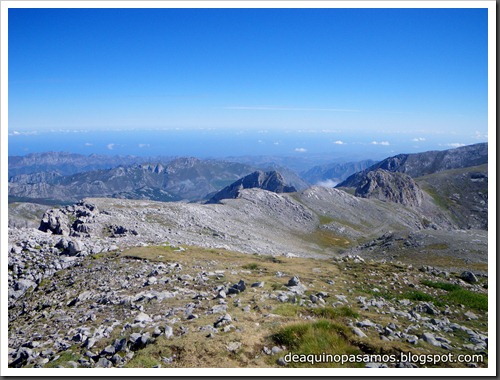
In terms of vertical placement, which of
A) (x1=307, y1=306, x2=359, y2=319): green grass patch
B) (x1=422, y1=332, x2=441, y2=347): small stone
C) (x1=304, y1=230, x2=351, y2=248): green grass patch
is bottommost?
(x1=304, y1=230, x2=351, y2=248): green grass patch

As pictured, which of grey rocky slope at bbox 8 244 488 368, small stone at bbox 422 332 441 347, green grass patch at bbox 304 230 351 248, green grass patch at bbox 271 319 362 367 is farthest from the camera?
green grass patch at bbox 304 230 351 248

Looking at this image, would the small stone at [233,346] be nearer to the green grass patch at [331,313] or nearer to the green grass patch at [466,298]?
the green grass patch at [331,313]

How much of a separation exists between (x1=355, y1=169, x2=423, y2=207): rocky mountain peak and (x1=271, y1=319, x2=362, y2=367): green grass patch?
181719 mm

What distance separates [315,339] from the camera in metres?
10.9

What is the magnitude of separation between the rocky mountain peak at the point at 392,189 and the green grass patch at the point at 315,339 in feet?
596

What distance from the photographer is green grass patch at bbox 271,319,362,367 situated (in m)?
10.6

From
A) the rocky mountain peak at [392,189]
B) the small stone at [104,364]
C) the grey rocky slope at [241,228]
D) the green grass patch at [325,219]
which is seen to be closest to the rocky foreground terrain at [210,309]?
the small stone at [104,364]

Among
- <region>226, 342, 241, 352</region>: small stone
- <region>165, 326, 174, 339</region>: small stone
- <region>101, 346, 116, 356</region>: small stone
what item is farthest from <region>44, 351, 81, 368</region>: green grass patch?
<region>226, 342, 241, 352</region>: small stone

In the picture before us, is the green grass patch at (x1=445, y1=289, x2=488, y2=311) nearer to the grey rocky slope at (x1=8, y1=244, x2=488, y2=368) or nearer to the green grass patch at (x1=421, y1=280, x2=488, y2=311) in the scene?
the green grass patch at (x1=421, y1=280, x2=488, y2=311)

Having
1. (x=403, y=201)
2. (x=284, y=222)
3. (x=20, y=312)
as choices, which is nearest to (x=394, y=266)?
(x=20, y=312)

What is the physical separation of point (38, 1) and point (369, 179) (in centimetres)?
20287

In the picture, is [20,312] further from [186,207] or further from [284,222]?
[284,222]

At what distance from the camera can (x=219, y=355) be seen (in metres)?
10.7

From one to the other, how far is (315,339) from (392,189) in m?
192
